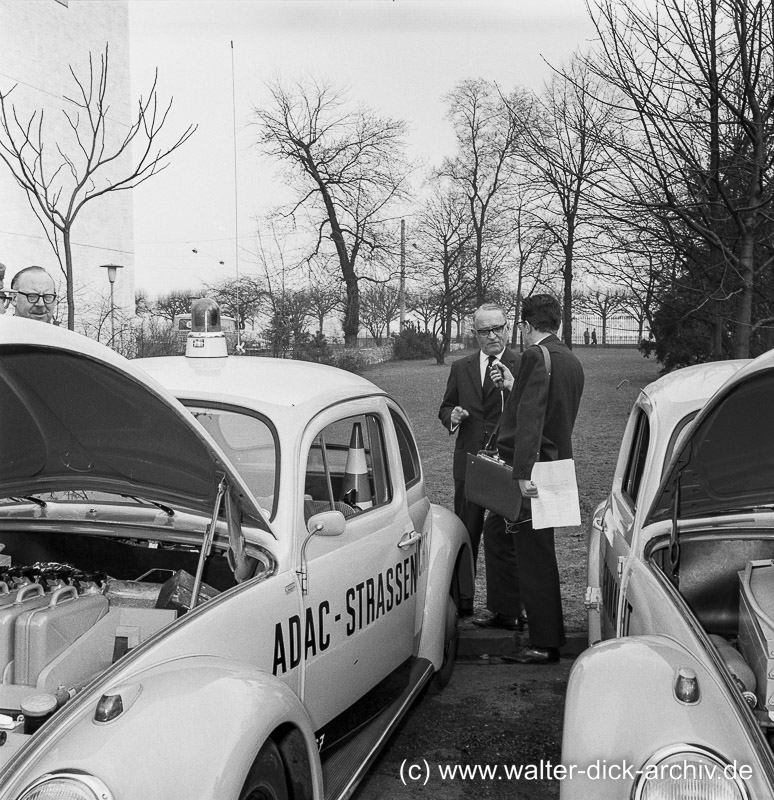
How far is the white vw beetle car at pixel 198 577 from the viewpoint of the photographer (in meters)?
2.27

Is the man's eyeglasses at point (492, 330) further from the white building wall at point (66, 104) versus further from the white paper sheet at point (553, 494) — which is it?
the white building wall at point (66, 104)

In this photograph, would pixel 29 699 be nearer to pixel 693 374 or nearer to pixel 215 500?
pixel 215 500

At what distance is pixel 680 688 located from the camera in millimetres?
2400

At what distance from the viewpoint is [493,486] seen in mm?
4980

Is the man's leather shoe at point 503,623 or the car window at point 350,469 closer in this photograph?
the car window at point 350,469

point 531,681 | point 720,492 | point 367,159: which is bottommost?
point 531,681

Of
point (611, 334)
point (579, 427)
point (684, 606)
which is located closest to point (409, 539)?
point (684, 606)

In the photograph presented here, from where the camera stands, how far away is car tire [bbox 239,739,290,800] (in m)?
2.40

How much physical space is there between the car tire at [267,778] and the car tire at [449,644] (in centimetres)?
220

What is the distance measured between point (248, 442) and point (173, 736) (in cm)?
150

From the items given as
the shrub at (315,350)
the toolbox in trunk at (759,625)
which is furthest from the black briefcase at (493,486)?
the shrub at (315,350)

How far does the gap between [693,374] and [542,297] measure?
1170 millimetres

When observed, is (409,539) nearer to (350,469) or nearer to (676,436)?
(350,469)

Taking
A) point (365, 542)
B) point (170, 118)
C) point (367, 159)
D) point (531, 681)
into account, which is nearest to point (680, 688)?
point (365, 542)
